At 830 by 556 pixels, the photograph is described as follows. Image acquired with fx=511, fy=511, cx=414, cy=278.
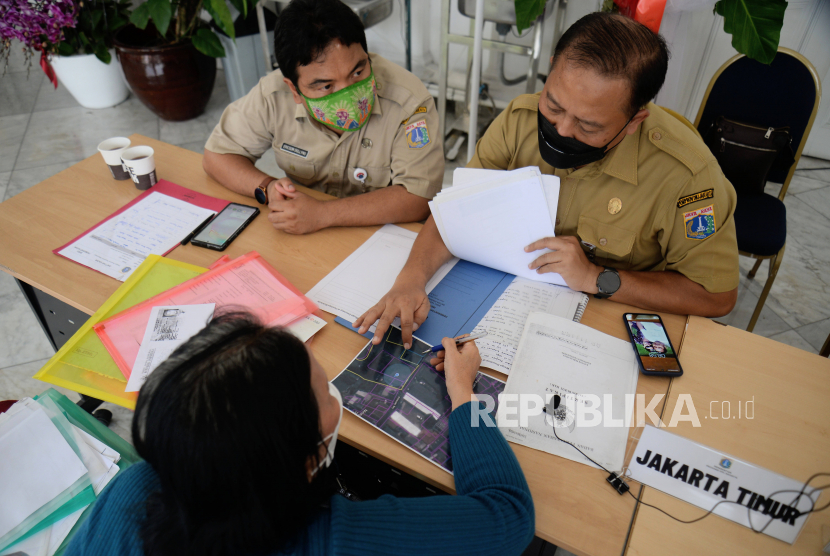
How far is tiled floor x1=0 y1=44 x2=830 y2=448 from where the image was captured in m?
2.15

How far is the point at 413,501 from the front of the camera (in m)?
0.80

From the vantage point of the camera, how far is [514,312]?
3.97 feet

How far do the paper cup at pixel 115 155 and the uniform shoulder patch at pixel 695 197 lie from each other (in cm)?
163

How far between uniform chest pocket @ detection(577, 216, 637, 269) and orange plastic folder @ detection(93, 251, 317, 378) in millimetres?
726

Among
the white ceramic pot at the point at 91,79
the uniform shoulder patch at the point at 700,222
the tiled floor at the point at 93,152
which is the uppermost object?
the uniform shoulder patch at the point at 700,222

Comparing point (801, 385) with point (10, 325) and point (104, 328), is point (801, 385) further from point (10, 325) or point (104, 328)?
point (10, 325)

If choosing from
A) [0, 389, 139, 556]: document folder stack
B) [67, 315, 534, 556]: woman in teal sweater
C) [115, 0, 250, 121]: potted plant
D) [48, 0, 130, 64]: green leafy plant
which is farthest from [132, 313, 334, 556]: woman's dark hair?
[48, 0, 130, 64]: green leafy plant

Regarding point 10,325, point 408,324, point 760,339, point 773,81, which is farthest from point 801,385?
point 10,325

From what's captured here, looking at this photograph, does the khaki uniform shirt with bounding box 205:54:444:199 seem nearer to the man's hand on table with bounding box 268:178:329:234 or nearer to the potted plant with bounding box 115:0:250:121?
the man's hand on table with bounding box 268:178:329:234

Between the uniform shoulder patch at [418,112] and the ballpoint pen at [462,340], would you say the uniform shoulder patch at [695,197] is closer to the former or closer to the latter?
the ballpoint pen at [462,340]

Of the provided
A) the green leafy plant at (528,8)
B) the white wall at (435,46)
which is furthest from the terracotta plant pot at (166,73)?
the green leafy plant at (528,8)

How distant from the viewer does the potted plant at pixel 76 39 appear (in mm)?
2584

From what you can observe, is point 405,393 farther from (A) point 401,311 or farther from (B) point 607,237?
(B) point 607,237

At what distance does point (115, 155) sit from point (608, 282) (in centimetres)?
152
